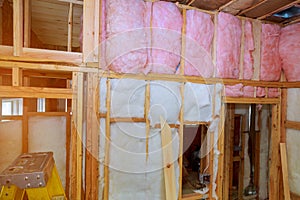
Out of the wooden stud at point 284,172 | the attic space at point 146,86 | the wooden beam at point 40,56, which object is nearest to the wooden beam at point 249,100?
the attic space at point 146,86

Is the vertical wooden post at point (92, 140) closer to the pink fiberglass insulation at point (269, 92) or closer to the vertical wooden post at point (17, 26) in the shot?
the vertical wooden post at point (17, 26)

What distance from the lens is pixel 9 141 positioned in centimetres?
258

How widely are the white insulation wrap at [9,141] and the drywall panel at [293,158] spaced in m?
3.81

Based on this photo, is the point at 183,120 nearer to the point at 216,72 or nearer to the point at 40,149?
the point at 216,72

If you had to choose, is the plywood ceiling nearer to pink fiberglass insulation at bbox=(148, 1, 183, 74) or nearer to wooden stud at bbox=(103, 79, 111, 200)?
pink fiberglass insulation at bbox=(148, 1, 183, 74)

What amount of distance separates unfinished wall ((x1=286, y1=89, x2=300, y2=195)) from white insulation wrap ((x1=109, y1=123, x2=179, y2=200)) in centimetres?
195

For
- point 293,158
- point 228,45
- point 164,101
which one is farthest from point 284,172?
point 164,101

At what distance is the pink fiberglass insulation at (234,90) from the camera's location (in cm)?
301

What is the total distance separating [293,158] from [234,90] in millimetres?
1450

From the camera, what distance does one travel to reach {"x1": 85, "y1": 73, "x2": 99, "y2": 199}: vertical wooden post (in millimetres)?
2367

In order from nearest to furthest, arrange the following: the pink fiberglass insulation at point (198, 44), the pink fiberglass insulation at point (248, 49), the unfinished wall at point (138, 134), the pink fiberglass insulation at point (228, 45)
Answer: the unfinished wall at point (138, 134) < the pink fiberglass insulation at point (198, 44) < the pink fiberglass insulation at point (228, 45) < the pink fiberglass insulation at point (248, 49)

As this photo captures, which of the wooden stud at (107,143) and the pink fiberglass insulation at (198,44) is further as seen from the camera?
the pink fiberglass insulation at (198,44)

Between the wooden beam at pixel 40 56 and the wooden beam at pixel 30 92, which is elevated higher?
the wooden beam at pixel 40 56

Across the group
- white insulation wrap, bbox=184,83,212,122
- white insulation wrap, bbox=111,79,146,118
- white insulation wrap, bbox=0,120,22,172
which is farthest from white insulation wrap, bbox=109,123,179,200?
white insulation wrap, bbox=0,120,22,172
